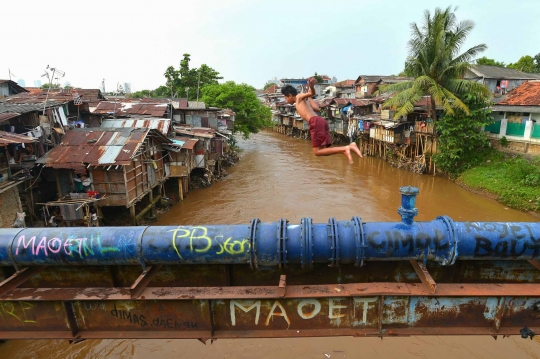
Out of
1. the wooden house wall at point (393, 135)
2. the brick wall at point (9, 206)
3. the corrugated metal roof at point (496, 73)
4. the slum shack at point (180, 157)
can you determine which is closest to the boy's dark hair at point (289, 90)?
the brick wall at point (9, 206)

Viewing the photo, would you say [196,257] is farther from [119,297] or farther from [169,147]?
[169,147]

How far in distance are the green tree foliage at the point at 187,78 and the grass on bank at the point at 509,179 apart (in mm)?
33228

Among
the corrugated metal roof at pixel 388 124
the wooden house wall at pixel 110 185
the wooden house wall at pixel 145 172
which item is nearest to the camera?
the wooden house wall at pixel 110 185

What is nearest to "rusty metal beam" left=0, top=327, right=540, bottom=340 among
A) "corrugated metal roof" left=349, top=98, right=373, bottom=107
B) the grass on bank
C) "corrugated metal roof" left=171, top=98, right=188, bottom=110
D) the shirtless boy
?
the shirtless boy

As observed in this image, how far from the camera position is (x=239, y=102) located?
1359 inches

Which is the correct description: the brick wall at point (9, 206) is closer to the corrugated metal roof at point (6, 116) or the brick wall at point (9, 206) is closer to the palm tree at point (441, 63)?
the corrugated metal roof at point (6, 116)

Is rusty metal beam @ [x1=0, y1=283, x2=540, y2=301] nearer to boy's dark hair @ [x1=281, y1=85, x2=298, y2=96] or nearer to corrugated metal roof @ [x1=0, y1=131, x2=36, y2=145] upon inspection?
boy's dark hair @ [x1=281, y1=85, x2=298, y2=96]

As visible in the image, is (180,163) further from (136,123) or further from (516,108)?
(516,108)

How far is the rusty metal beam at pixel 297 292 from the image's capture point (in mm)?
4809

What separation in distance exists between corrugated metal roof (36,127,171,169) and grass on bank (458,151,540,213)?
67.3 feet

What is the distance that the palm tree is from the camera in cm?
2170

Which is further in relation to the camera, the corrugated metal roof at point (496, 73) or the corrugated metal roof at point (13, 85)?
the corrugated metal roof at point (496, 73)

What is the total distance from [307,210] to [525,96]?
16822 millimetres

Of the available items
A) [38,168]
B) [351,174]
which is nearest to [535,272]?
[38,168]
